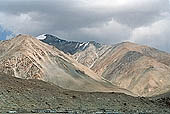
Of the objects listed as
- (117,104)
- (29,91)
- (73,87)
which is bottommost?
(73,87)

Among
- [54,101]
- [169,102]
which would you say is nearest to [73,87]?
[169,102]

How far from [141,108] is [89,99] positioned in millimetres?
8591

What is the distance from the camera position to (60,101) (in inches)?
2009

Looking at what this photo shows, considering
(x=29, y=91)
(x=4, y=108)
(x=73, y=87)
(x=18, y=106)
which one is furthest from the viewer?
(x=73, y=87)

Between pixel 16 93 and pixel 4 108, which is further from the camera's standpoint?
pixel 16 93

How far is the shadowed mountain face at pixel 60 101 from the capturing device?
45.8 m

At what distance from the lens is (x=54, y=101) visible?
5019 cm

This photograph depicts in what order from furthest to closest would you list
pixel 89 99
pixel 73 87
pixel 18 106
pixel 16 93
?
pixel 73 87
pixel 89 99
pixel 16 93
pixel 18 106

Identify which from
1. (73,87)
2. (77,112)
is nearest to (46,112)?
(77,112)

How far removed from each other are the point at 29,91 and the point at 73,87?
145 metres

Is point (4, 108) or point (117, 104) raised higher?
point (4, 108)

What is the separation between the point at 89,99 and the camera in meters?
55.2

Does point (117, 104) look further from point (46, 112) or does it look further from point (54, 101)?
point (46, 112)

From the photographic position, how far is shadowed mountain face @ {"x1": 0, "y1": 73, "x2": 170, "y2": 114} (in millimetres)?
45750
